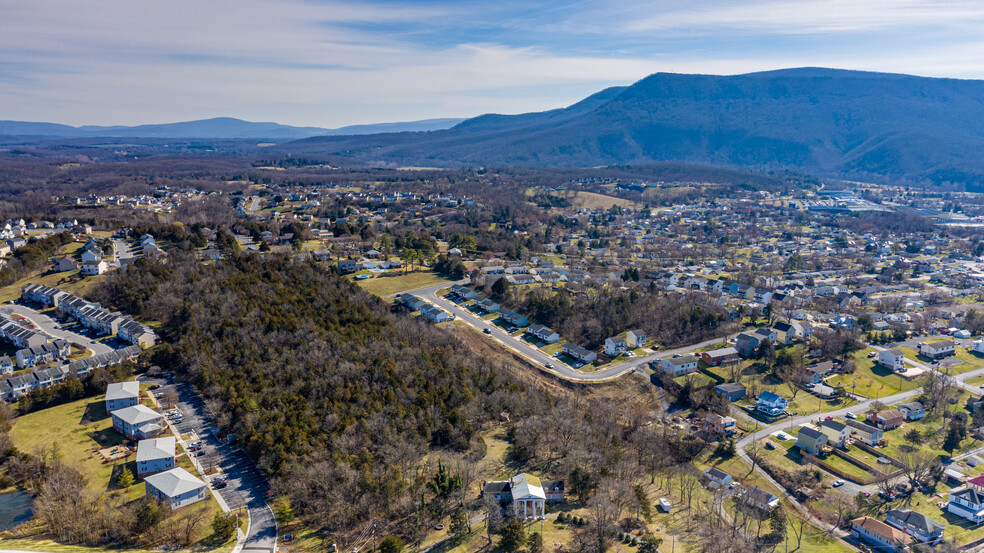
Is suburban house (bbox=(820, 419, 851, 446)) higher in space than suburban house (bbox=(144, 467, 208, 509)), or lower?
lower

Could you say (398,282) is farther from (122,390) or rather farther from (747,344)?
(747,344)

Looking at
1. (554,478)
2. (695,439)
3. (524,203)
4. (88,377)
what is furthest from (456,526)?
(524,203)

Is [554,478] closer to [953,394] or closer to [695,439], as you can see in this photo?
[695,439]

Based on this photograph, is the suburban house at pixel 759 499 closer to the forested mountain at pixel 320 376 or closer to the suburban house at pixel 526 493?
the suburban house at pixel 526 493

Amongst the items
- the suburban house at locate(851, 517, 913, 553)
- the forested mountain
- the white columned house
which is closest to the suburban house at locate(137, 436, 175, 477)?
the forested mountain

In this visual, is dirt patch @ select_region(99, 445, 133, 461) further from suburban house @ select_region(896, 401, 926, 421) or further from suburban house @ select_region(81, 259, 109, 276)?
suburban house @ select_region(896, 401, 926, 421)

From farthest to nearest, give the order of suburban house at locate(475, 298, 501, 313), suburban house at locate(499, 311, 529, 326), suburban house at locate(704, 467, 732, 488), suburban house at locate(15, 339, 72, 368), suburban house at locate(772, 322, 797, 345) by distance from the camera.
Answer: suburban house at locate(475, 298, 501, 313) < suburban house at locate(499, 311, 529, 326) < suburban house at locate(772, 322, 797, 345) < suburban house at locate(15, 339, 72, 368) < suburban house at locate(704, 467, 732, 488)
